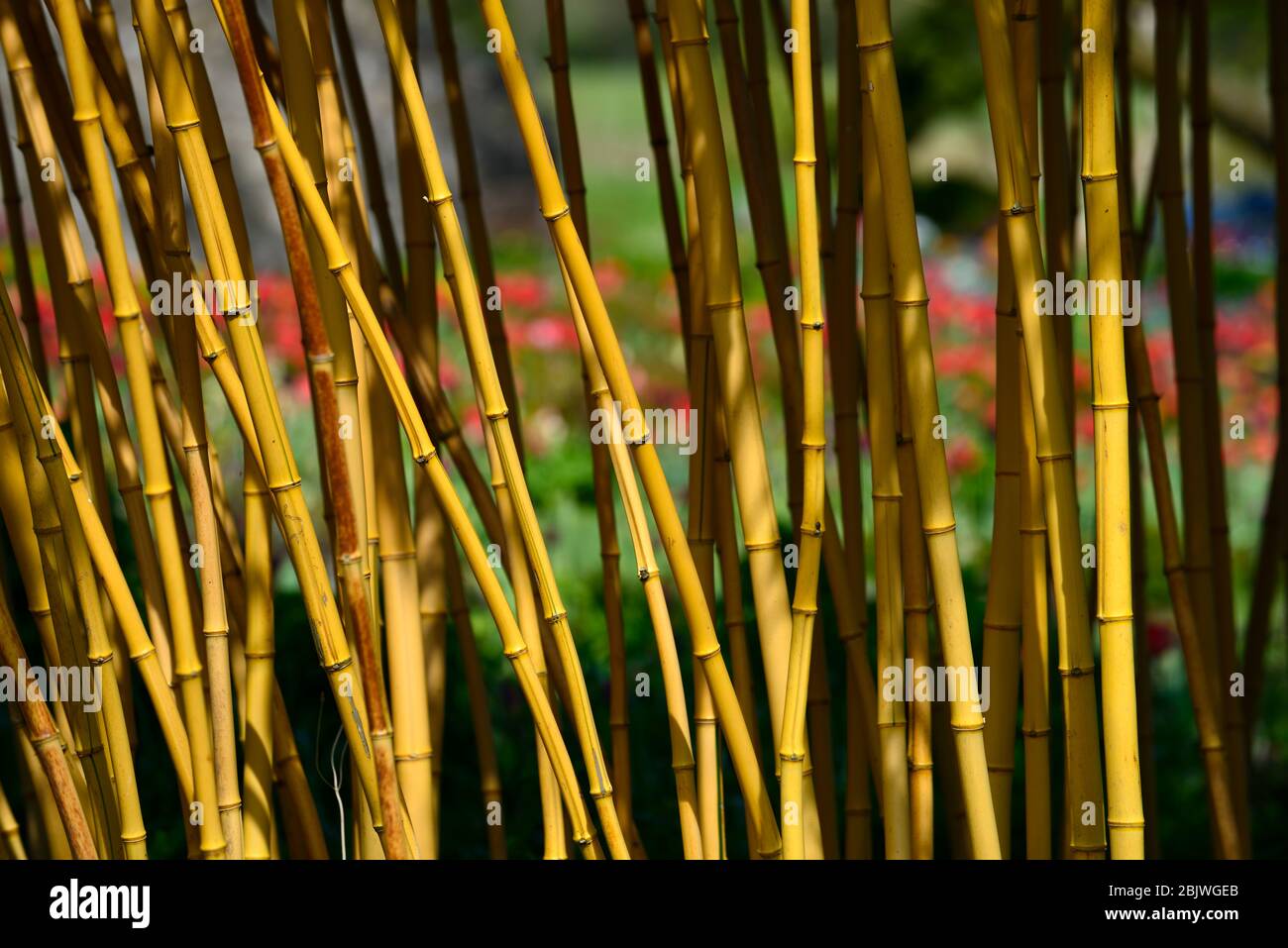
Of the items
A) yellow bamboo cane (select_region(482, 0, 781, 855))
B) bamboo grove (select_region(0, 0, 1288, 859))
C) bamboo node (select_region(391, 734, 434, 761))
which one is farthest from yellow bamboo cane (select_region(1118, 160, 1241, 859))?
bamboo node (select_region(391, 734, 434, 761))

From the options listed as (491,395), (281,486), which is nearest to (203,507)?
(281,486)

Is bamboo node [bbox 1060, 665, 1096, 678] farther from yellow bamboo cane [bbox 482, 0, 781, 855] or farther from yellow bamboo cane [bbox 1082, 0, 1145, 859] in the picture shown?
yellow bamboo cane [bbox 482, 0, 781, 855]

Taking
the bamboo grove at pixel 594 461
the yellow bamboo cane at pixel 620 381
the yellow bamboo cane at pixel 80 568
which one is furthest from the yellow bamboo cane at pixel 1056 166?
the yellow bamboo cane at pixel 80 568

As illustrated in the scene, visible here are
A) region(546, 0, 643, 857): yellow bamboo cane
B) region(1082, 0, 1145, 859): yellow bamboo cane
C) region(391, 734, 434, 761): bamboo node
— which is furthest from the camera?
region(546, 0, 643, 857): yellow bamboo cane

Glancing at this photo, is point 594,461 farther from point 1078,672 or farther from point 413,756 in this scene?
point 1078,672

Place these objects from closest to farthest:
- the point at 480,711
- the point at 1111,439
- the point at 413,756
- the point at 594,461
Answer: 1. the point at 1111,439
2. the point at 413,756
3. the point at 594,461
4. the point at 480,711

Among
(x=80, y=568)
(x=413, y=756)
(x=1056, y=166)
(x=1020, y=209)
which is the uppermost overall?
(x=1056, y=166)

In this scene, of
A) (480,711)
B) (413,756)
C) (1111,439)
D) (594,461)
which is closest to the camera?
(1111,439)

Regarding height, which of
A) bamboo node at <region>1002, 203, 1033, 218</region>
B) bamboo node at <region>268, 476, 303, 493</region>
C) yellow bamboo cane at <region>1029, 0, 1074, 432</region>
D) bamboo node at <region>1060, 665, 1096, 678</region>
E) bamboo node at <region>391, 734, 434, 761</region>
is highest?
yellow bamboo cane at <region>1029, 0, 1074, 432</region>

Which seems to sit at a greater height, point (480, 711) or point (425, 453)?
point (425, 453)

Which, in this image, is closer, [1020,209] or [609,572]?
[1020,209]

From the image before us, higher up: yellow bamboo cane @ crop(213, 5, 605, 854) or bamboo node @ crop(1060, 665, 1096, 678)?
yellow bamboo cane @ crop(213, 5, 605, 854)
